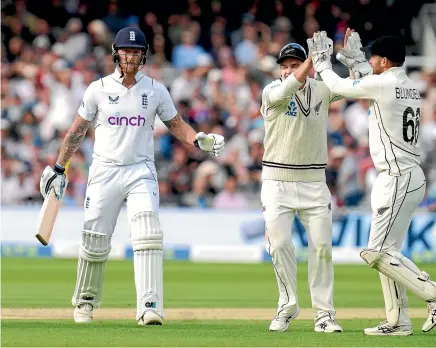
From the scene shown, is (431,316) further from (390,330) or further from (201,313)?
(201,313)

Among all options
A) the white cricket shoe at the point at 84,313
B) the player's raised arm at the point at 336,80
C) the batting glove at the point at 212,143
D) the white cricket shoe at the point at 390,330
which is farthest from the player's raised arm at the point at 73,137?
the white cricket shoe at the point at 390,330

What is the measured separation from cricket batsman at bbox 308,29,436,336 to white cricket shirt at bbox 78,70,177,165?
1.33m

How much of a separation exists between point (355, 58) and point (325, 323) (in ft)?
6.17

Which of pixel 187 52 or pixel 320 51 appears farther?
pixel 187 52

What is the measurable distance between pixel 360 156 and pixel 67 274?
4.95 metres

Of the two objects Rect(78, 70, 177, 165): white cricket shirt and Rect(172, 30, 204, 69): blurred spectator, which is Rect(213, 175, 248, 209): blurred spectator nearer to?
Rect(172, 30, 204, 69): blurred spectator

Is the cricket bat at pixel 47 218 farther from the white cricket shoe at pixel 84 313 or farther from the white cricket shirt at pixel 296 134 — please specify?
the white cricket shirt at pixel 296 134

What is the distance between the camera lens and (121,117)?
8.21 m

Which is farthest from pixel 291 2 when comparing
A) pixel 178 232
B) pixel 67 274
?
pixel 67 274

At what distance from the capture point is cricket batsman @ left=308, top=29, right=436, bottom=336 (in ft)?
25.0

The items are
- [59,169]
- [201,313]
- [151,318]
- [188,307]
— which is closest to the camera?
[151,318]

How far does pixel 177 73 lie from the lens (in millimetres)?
18547

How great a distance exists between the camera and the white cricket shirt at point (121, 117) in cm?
821

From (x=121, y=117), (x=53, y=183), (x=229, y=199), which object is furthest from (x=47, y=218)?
(x=229, y=199)
